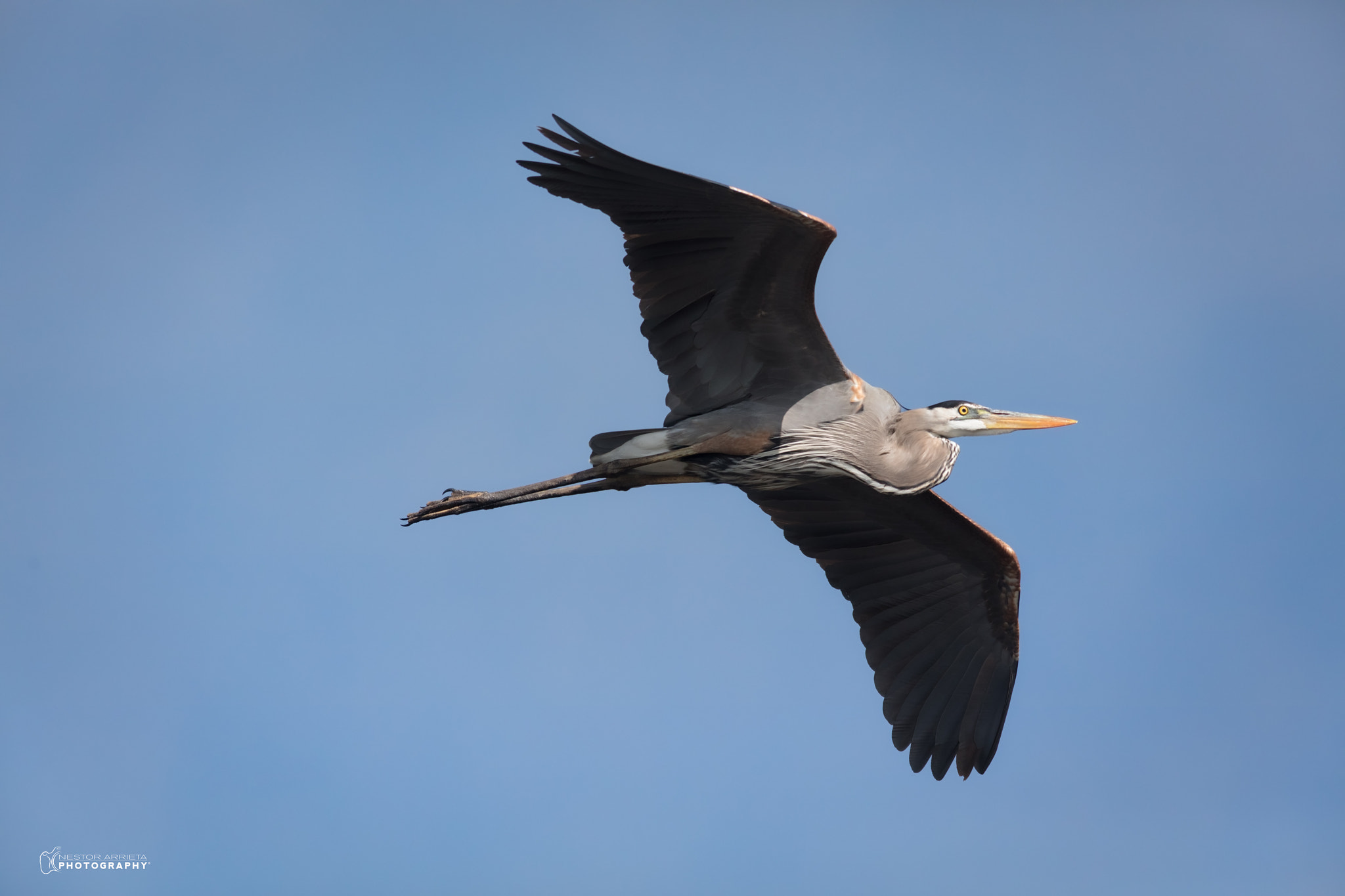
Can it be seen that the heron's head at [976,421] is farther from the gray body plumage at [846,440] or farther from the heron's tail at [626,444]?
the heron's tail at [626,444]

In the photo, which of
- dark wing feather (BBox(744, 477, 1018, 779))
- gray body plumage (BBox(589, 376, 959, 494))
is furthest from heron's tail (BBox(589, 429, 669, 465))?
dark wing feather (BBox(744, 477, 1018, 779))

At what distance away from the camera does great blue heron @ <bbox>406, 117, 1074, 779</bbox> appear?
830 cm

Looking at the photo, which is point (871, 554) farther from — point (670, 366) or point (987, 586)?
point (670, 366)

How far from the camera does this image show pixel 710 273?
8.60m

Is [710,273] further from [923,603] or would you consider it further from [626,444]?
[923,603]

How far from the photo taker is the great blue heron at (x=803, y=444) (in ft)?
27.2

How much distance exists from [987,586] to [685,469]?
2943 millimetres

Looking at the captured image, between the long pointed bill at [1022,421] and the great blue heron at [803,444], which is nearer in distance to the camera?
the great blue heron at [803,444]

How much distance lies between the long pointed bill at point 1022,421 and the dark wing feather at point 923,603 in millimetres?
947

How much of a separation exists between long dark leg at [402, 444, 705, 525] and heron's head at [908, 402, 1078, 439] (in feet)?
5.92

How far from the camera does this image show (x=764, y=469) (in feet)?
30.9

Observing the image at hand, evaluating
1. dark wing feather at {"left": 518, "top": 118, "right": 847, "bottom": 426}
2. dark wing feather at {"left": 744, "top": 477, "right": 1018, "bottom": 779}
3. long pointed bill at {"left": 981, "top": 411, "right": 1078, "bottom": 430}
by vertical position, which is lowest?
dark wing feather at {"left": 744, "top": 477, "right": 1018, "bottom": 779}

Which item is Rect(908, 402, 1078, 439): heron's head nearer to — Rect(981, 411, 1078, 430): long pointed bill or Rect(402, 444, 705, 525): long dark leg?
Rect(981, 411, 1078, 430): long pointed bill

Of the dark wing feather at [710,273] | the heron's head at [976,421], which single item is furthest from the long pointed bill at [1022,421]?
the dark wing feather at [710,273]
